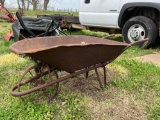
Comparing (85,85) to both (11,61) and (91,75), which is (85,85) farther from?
(11,61)

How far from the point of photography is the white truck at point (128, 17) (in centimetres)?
491

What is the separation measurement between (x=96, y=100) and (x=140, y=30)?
2.74m

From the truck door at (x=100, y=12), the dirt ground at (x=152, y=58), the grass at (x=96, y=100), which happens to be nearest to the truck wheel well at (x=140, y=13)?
the truck door at (x=100, y=12)

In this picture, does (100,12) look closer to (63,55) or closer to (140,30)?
(140,30)

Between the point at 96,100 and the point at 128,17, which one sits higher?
the point at 128,17

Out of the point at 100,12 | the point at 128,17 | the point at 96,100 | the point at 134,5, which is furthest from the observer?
the point at 100,12

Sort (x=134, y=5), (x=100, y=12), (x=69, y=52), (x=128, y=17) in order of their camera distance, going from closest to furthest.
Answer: (x=69, y=52) → (x=134, y=5) → (x=128, y=17) → (x=100, y=12)

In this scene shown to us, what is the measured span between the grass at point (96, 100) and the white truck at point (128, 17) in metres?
1.52

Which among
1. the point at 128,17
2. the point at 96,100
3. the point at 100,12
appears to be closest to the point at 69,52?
the point at 96,100

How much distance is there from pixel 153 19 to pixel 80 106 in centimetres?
327

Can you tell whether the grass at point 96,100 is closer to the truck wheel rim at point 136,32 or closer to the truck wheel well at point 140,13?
the truck wheel rim at point 136,32

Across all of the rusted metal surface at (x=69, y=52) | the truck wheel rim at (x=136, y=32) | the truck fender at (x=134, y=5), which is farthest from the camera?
the truck wheel rim at (x=136, y=32)

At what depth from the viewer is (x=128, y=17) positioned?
5.51 metres

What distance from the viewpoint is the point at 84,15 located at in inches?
244
